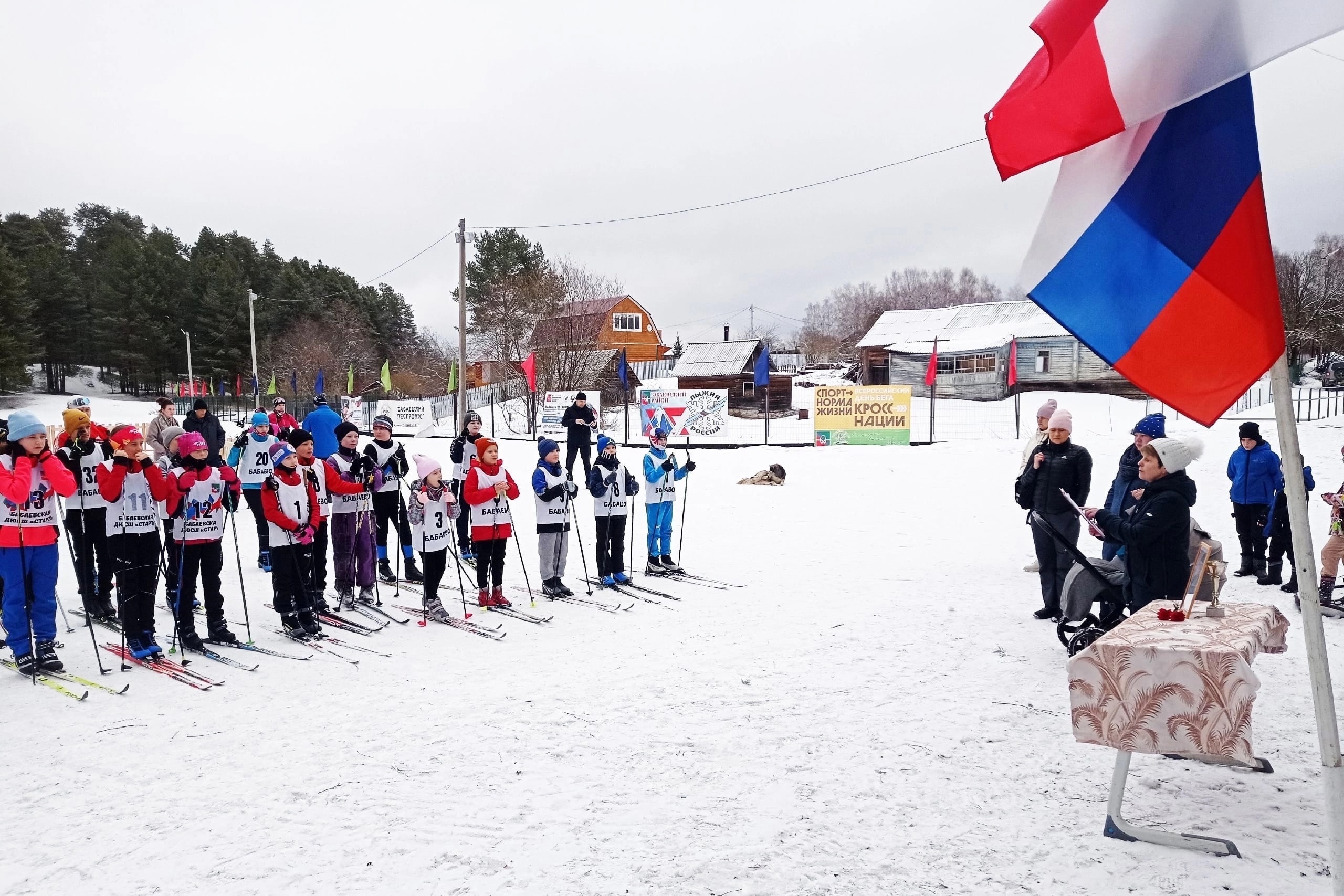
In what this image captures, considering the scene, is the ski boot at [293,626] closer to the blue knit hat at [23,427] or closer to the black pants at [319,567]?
the black pants at [319,567]

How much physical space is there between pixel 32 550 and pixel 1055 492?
8.12 m

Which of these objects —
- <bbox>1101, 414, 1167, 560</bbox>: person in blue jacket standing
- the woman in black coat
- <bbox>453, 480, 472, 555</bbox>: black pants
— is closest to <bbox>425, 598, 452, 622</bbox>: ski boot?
<bbox>453, 480, 472, 555</bbox>: black pants

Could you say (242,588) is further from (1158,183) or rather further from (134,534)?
(1158,183)

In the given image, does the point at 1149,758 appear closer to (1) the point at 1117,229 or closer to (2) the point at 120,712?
(1) the point at 1117,229

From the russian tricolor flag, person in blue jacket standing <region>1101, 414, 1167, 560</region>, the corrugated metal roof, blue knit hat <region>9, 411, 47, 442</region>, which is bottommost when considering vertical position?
person in blue jacket standing <region>1101, 414, 1167, 560</region>

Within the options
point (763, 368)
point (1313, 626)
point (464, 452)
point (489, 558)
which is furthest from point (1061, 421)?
point (763, 368)

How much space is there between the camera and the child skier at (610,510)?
358 inches

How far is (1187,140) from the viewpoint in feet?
9.21

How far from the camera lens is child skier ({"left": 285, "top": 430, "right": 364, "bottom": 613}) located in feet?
24.4

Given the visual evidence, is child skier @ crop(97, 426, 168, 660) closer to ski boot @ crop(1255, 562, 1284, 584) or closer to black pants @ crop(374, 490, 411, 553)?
black pants @ crop(374, 490, 411, 553)

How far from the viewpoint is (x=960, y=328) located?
41094mm

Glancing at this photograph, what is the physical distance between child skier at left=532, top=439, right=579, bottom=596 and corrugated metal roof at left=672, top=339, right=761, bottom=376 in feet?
104

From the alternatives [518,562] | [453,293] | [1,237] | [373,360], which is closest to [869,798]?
[518,562]

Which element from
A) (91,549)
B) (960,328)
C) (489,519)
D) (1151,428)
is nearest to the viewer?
(1151,428)
